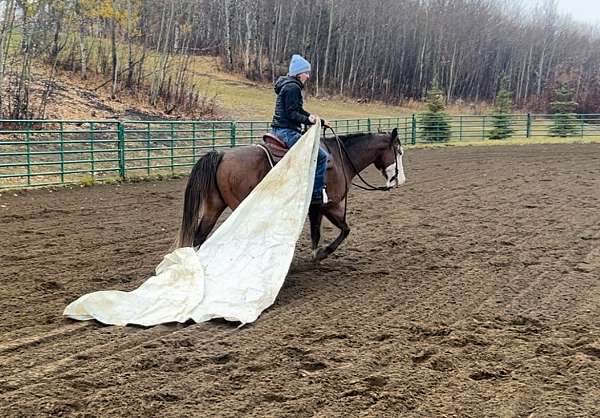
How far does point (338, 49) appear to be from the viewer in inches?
2058

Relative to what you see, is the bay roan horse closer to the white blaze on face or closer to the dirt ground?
the white blaze on face

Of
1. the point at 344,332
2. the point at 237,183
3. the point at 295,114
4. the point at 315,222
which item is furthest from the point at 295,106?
the point at 344,332

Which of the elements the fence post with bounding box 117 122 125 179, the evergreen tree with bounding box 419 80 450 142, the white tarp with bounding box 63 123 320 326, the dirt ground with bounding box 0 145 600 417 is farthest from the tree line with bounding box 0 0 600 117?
the white tarp with bounding box 63 123 320 326

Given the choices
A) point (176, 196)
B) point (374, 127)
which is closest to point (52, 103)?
point (176, 196)

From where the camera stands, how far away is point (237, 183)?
6.21m

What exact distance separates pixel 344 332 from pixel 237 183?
2204 millimetres

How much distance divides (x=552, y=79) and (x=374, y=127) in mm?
40775

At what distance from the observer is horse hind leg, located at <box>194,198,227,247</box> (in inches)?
240

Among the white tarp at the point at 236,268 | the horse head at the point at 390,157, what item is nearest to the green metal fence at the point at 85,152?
the horse head at the point at 390,157

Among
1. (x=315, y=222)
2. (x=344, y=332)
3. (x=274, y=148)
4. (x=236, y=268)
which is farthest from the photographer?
(x=315, y=222)

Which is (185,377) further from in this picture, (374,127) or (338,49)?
(338,49)

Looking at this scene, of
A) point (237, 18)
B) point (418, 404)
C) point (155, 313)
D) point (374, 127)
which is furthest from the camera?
point (237, 18)

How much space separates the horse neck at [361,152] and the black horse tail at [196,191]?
173 centimetres

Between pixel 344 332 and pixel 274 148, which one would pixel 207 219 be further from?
pixel 344 332
